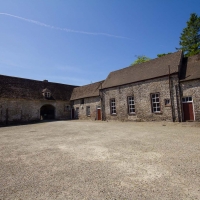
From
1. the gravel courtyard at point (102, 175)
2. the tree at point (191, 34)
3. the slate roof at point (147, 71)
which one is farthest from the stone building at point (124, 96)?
the tree at point (191, 34)

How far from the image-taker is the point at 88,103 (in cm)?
2414

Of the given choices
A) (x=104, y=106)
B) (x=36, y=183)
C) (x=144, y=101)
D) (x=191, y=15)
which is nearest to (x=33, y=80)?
(x=104, y=106)

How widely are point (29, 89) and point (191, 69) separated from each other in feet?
78.1

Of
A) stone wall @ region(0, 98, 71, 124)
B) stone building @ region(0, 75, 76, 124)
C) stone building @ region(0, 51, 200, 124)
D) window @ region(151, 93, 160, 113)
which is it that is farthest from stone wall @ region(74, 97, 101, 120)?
window @ region(151, 93, 160, 113)

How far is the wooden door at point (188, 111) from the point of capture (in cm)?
1369

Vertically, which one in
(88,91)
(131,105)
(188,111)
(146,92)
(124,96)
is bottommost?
(188,111)

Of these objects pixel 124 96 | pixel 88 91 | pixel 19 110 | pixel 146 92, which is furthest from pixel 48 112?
pixel 146 92

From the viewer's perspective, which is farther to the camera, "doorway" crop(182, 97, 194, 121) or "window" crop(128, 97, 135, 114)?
"window" crop(128, 97, 135, 114)

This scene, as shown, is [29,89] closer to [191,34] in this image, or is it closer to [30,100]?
[30,100]

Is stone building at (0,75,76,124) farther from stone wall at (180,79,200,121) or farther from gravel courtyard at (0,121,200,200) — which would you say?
stone wall at (180,79,200,121)

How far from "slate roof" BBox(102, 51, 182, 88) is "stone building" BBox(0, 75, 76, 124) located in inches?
403

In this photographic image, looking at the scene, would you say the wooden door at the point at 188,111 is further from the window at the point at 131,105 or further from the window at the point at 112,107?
the window at the point at 112,107

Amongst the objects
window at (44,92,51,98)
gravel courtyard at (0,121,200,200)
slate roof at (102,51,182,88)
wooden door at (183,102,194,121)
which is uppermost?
slate roof at (102,51,182,88)

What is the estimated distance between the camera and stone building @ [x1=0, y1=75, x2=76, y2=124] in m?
21.4
